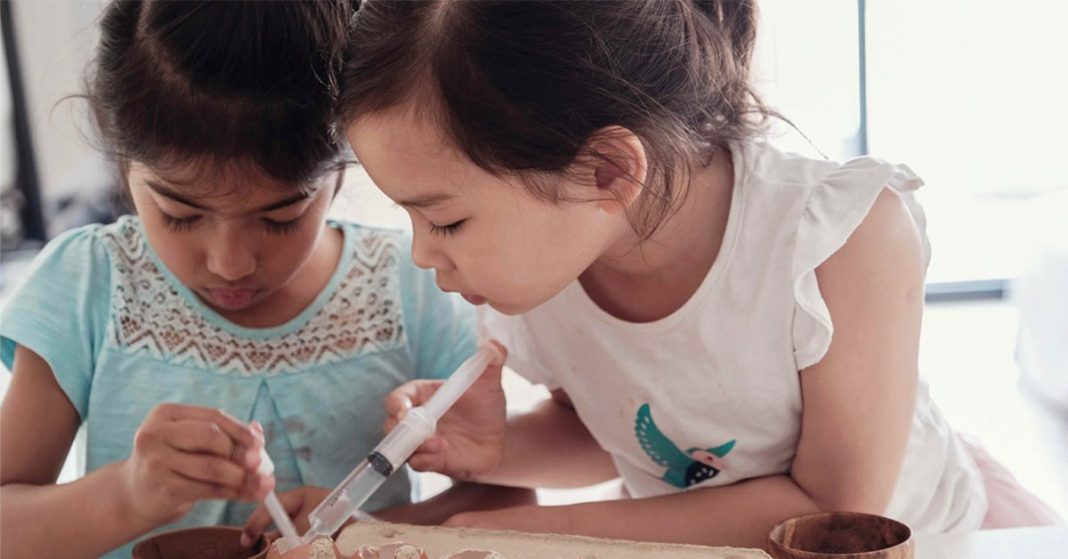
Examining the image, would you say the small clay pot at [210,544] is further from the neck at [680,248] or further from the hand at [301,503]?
the neck at [680,248]

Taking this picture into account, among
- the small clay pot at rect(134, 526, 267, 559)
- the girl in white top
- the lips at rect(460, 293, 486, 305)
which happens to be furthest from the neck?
the small clay pot at rect(134, 526, 267, 559)

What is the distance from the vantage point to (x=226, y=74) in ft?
2.71

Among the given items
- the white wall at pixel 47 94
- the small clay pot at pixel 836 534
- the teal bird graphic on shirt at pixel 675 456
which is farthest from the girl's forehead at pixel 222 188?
the white wall at pixel 47 94

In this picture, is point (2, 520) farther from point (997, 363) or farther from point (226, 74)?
point (997, 363)

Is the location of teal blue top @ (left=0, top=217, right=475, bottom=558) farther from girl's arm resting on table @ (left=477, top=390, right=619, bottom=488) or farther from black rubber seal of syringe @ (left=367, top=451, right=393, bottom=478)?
black rubber seal of syringe @ (left=367, top=451, right=393, bottom=478)

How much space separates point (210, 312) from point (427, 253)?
317 millimetres

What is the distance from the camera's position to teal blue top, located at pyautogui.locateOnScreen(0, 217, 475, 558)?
3.21 feet

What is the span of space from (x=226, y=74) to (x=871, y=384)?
498 mm

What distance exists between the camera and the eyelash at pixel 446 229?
75 centimetres

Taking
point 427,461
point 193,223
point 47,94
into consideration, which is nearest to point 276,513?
point 427,461

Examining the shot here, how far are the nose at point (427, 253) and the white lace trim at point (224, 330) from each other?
0.27 meters

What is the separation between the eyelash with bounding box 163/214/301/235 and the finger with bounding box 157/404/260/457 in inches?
6.0

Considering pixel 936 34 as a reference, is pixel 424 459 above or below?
below

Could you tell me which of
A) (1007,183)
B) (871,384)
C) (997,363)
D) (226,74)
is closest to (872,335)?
(871,384)
